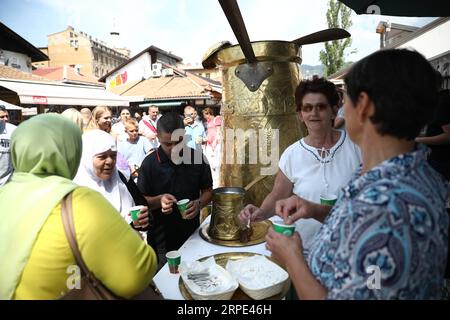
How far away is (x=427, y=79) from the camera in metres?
0.85

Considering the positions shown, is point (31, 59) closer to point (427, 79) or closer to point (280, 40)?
point (280, 40)

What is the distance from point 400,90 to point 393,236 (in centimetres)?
41

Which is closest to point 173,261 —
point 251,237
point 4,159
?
point 251,237

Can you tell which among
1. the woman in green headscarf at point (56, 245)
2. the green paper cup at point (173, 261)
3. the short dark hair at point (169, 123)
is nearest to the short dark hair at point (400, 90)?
the woman in green headscarf at point (56, 245)

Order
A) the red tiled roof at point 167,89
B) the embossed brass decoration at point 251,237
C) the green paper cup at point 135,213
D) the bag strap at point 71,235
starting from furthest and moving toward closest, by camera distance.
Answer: the red tiled roof at point 167,89 < the embossed brass decoration at point 251,237 < the green paper cup at point 135,213 < the bag strap at point 71,235

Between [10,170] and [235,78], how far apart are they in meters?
3.33

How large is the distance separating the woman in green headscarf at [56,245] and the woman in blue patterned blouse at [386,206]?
0.59 m

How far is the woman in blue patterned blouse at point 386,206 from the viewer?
75 cm

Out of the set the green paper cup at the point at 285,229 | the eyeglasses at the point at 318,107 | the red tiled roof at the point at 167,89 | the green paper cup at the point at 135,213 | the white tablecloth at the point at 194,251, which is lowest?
the white tablecloth at the point at 194,251

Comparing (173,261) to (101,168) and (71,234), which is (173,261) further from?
(101,168)

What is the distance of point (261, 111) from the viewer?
2.70 meters

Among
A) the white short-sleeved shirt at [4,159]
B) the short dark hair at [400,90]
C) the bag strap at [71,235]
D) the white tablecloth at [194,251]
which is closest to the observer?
the short dark hair at [400,90]

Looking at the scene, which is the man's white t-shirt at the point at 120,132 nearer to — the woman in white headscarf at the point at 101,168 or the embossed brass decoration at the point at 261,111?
the embossed brass decoration at the point at 261,111

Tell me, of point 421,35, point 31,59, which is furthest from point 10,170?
point 31,59
